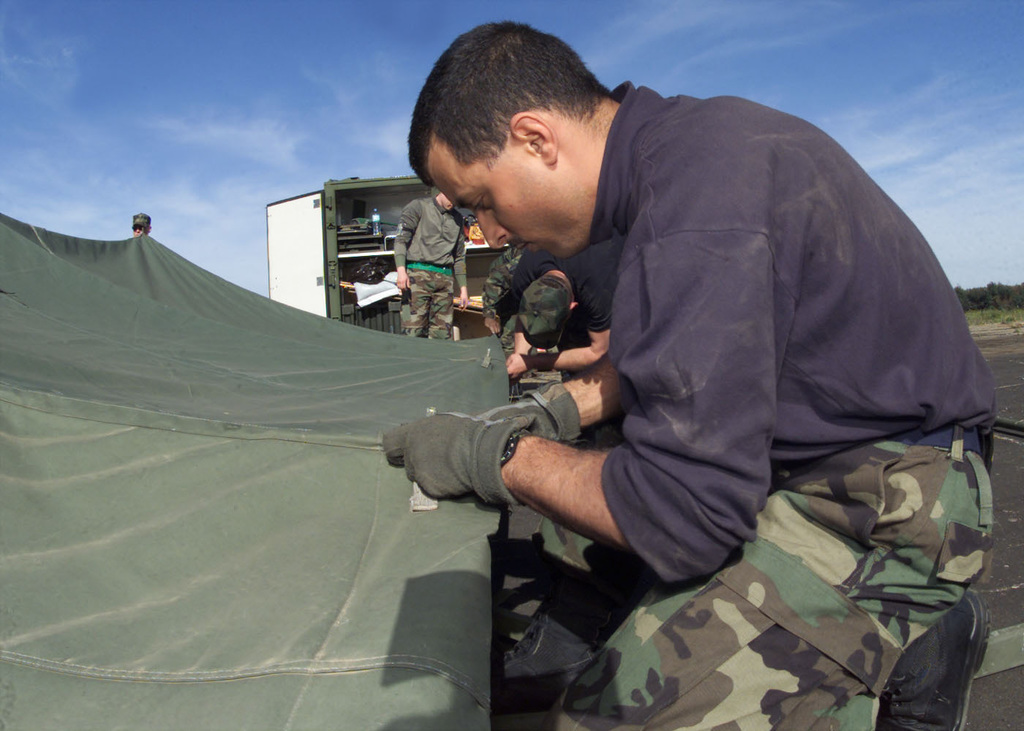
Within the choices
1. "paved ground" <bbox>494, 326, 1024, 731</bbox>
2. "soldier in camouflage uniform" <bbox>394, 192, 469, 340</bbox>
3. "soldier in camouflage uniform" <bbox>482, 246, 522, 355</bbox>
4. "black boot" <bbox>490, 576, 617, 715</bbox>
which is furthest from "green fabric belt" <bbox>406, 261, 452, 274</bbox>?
"black boot" <bbox>490, 576, 617, 715</bbox>

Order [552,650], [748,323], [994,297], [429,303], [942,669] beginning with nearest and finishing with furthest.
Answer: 1. [748,323]
2. [942,669]
3. [552,650]
4. [429,303]
5. [994,297]

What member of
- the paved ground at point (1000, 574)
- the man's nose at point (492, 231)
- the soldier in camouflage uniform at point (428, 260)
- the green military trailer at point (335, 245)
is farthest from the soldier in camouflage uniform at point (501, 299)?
the man's nose at point (492, 231)

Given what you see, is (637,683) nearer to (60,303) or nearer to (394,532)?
(394,532)

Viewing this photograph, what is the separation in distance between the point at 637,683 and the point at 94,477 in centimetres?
102

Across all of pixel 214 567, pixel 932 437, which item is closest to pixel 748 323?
pixel 932 437

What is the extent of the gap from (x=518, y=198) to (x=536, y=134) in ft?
0.41

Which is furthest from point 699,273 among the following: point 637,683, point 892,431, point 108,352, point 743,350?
point 108,352

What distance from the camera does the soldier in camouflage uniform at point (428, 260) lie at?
6664 mm

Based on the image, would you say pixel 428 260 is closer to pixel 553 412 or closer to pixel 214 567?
pixel 553 412

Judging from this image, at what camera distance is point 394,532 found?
55.1 inches

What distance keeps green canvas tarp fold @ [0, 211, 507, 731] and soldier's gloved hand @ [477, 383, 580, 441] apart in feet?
1.20

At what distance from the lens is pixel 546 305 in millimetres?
3303

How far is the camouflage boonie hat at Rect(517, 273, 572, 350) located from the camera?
3.30 m

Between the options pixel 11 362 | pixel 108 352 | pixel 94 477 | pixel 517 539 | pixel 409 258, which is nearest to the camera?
pixel 94 477
